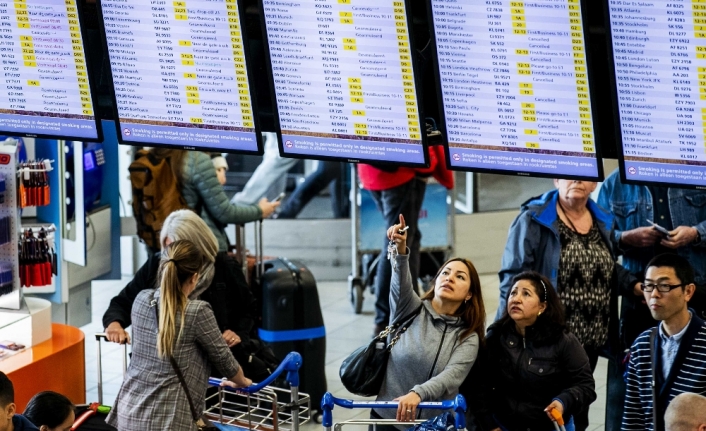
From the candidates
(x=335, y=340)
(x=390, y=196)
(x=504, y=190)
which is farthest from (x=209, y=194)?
(x=504, y=190)

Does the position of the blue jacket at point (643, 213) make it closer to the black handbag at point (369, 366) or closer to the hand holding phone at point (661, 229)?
the hand holding phone at point (661, 229)

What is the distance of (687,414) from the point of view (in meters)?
4.32

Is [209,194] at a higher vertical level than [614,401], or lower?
higher

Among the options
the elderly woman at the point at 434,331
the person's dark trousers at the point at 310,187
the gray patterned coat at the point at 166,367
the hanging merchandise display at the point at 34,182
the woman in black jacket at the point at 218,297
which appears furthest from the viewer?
the person's dark trousers at the point at 310,187

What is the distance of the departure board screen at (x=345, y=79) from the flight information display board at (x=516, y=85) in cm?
15

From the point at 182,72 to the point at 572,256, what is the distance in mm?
2373

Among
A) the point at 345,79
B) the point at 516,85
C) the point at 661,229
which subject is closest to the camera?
the point at 516,85

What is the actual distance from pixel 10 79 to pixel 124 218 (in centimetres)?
370

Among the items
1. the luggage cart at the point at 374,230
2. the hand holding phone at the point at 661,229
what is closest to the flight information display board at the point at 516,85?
the hand holding phone at the point at 661,229

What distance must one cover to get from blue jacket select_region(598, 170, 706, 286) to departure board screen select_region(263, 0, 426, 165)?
2278 mm

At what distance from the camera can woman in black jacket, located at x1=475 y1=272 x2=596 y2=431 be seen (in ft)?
17.1

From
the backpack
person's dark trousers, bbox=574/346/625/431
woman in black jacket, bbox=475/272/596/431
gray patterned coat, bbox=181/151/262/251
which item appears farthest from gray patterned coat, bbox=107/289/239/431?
the backpack

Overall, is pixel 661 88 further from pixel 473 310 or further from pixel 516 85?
pixel 473 310

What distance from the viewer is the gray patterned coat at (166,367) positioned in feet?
16.2
